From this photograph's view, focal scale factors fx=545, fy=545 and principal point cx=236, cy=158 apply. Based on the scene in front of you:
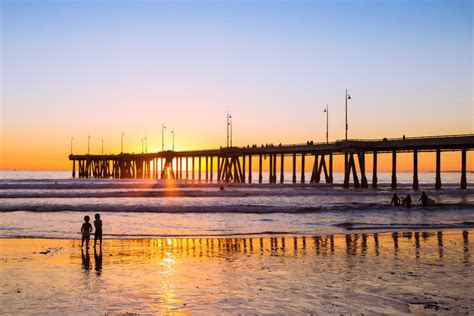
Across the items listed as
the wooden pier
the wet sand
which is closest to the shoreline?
the wet sand

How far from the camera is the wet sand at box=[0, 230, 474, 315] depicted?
34.5ft

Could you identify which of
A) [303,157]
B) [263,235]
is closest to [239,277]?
[263,235]

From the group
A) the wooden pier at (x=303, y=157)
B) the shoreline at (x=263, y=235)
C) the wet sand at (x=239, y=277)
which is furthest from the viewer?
the wooden pier at (x=303, y=157)

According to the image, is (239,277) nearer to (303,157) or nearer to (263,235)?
(263,235)

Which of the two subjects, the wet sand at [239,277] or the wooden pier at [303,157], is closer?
the wet sand at [239,277]

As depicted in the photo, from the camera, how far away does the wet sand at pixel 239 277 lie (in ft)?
34.5

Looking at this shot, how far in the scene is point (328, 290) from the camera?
11695 millimetres

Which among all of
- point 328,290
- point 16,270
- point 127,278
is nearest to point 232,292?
point 328,290

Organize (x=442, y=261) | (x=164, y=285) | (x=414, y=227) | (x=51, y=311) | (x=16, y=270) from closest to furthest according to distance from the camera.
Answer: (x=51, y=311)
(x=164, y=285)
(x=16, y=270)
(x=442, y=261)
(x=414, y=227)

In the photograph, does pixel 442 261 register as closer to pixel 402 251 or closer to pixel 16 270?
pixel 402 251

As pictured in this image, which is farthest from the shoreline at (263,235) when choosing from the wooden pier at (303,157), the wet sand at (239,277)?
the wooden pier at (303,157)

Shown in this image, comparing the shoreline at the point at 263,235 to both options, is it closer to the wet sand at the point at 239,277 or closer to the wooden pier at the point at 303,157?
the wet sand at the point at 239,277

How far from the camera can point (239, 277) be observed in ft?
43.0

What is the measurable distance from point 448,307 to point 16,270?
34.4 ft
